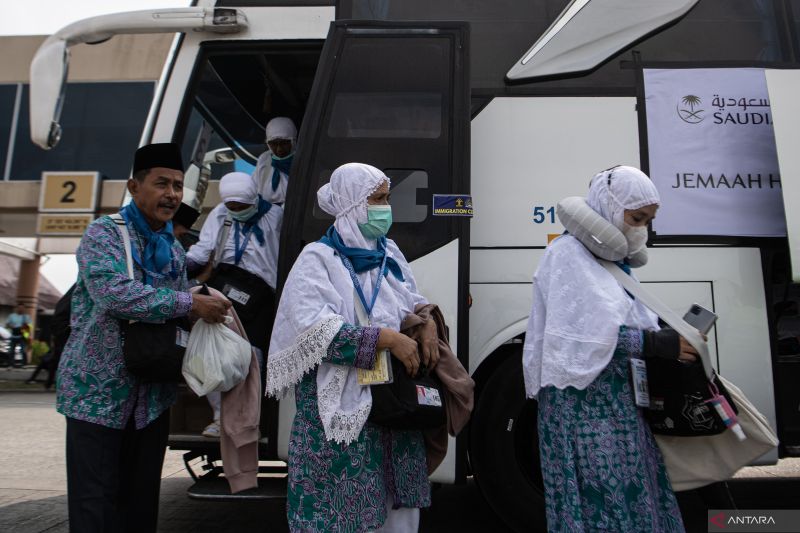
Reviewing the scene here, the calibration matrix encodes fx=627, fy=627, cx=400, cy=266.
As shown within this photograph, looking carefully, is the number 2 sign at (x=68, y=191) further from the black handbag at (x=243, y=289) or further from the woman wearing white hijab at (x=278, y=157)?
the black handbag at (x=243, y=289)

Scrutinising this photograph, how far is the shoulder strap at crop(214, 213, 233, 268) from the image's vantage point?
148 inches

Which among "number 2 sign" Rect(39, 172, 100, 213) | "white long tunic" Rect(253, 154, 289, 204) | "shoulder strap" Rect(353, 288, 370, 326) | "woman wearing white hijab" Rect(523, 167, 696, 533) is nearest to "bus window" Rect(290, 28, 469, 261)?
"white long tunic" Rect(253, 154, 289, 204)

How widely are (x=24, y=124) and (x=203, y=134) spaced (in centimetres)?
1425

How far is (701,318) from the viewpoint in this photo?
7.34 feet

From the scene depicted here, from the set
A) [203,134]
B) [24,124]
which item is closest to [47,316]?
[24,124]

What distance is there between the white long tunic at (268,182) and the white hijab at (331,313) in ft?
5.54

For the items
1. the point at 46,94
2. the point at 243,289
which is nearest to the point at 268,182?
the point at 243,289

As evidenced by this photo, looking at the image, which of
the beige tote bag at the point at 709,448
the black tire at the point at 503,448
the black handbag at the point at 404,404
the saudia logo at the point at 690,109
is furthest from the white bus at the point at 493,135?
the beige tote bag at the point at 709,448

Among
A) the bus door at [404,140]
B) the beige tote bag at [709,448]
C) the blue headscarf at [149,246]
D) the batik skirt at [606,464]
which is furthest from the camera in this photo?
the bus door at [404,140]

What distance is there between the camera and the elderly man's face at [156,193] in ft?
→ 8.25

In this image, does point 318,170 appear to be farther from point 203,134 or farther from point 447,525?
point 447,525

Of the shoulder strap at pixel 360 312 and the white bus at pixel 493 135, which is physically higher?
the white bus at pixel 493 135

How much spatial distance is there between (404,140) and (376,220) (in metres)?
1.20

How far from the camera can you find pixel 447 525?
13.1ft
